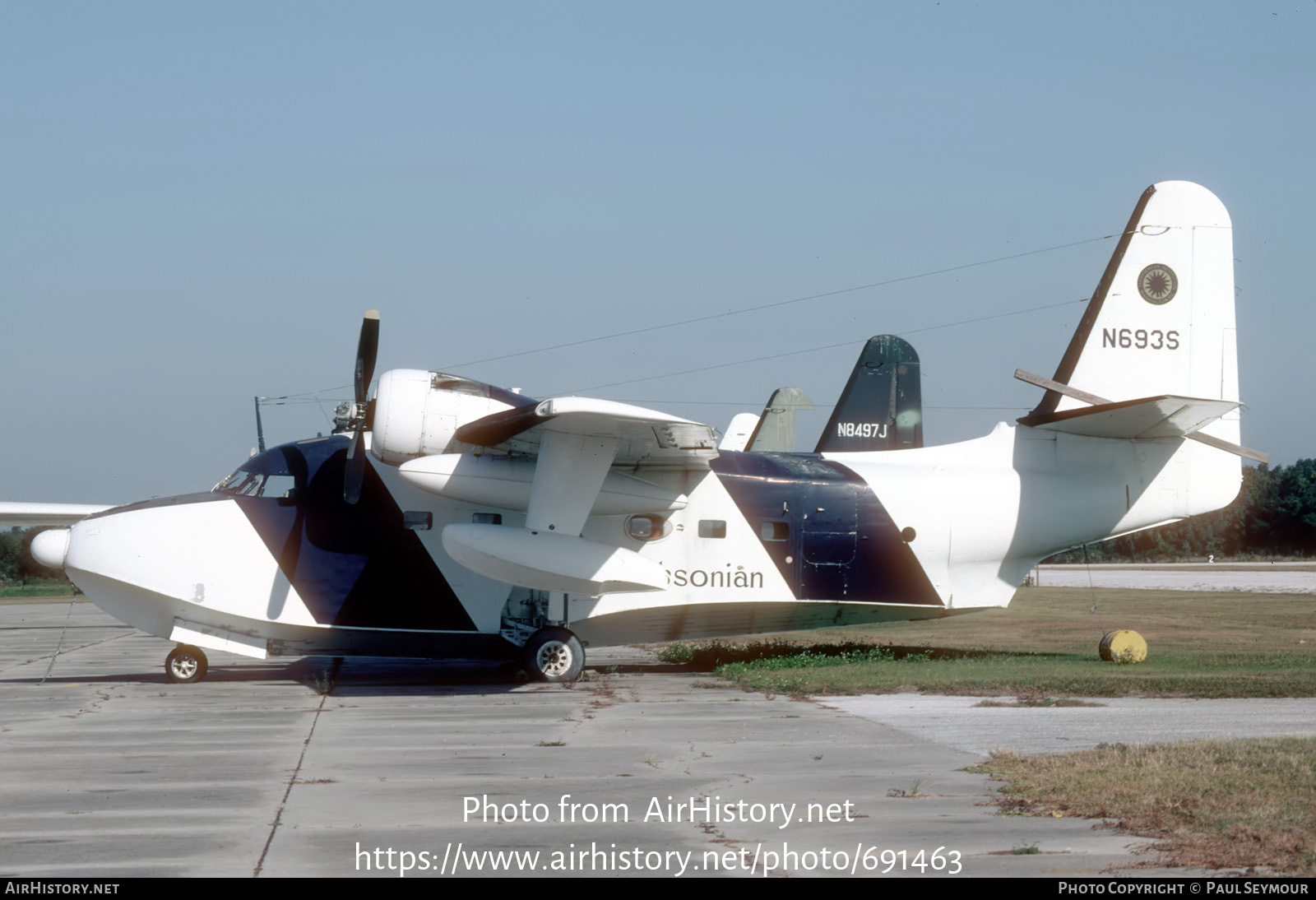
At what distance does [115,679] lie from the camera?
1603cm

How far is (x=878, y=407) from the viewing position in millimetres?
18562

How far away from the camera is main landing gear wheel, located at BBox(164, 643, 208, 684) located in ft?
49.5

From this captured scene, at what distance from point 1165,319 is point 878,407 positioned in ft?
14.3

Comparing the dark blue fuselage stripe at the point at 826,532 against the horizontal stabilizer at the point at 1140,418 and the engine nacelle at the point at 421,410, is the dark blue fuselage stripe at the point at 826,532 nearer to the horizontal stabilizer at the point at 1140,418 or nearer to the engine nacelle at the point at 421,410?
the horizontal stabilizer at the point at 1140,418

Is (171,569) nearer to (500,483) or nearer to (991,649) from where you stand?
(500,483)

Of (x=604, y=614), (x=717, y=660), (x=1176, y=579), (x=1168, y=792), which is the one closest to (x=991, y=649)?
(x=717, y=660)

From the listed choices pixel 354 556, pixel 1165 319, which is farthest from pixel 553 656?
pixel 1165 319

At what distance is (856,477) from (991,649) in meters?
4.93

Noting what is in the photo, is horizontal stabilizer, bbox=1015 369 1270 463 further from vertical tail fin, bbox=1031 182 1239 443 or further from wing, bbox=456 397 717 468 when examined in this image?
wing, bbox=456 397 717 468

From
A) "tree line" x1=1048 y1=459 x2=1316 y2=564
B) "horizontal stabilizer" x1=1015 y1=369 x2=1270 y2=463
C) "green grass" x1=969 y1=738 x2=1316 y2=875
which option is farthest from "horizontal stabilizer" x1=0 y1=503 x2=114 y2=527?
"tree line" x1=1048 y1=459 x2=1316 y2=564

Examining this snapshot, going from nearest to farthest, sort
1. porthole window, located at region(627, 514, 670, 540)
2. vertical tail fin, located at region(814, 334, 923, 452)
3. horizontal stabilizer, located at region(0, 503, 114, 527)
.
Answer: porthole window, located at region(627, 514, 670, 540) → vertical tail fin, located at region(814, 334, 923, 452) → horizontal stabilizer, located at region(0, 503, 114, 527)

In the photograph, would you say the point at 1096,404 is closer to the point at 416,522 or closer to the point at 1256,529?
the point at 416,522

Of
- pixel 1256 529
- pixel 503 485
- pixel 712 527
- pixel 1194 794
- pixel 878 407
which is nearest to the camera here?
pixel 1194 794

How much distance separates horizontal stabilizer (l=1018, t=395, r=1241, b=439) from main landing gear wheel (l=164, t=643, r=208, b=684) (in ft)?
38.4
